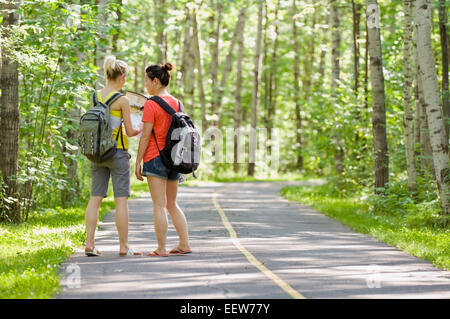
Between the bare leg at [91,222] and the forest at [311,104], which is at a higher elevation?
the forest at [311,104]

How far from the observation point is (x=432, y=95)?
50.2 feet

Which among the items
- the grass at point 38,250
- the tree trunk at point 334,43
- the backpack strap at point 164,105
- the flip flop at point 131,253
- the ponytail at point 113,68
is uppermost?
the tree trunk at point 334,43

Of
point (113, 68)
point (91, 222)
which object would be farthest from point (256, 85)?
point (91, 222)

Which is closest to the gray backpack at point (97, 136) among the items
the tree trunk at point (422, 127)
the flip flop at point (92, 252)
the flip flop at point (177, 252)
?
the flip flop at point (92, 252)

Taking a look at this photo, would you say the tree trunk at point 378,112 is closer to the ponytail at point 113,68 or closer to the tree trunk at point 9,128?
the tree trunk at point 9,128

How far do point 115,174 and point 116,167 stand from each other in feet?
0.31

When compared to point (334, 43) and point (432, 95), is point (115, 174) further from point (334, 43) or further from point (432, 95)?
point (334, 43)

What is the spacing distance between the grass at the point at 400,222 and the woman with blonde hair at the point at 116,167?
4.18m

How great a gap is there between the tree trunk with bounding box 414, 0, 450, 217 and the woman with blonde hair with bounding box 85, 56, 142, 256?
6.83 metres

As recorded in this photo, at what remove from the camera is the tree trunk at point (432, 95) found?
1514 cm

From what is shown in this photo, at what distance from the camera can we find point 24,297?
7574 millimetres

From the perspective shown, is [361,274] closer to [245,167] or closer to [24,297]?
[24,297]

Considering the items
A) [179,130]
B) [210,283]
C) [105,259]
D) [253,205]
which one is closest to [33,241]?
[105,259]
